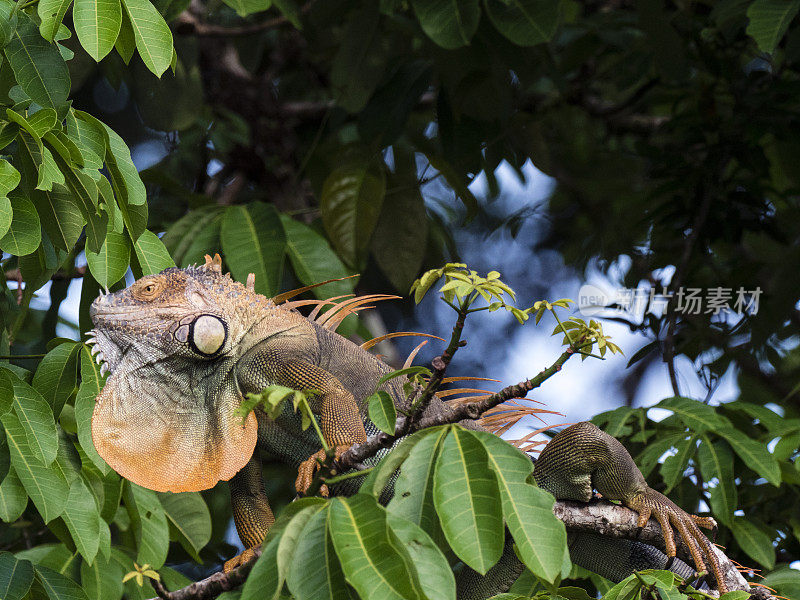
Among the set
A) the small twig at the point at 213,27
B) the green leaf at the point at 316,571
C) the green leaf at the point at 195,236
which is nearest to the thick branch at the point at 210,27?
the small twig at the point at 213,27

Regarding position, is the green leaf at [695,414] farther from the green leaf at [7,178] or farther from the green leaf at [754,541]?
the green leaf at [7,178]

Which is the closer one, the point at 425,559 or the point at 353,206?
the point at 425,559

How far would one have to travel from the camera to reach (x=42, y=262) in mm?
2467

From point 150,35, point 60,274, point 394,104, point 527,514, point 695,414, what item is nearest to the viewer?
point 527,514

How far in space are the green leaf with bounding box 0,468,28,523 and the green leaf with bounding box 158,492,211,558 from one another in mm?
807

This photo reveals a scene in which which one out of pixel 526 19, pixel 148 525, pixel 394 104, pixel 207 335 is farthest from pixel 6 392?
pixel 394 104

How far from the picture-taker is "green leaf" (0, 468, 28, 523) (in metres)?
2.35

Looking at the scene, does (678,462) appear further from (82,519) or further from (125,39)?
(125,39)

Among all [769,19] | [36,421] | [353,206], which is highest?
[769,19]

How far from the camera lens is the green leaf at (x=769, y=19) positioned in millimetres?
3234

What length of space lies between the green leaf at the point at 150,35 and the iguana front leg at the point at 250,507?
3.40 feet

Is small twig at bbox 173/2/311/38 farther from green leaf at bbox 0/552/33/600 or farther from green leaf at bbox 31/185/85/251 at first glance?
green leaf at bbox 0/552/33/600

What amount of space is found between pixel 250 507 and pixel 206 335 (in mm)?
470

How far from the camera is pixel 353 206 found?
4152 millimetres
